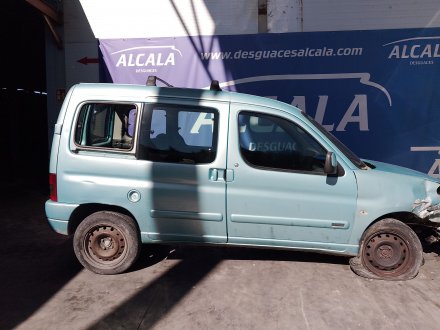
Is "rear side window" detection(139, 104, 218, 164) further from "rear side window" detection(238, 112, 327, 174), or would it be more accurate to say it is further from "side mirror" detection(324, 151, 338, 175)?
"side mirror" detection(324, 151, 338, 175)

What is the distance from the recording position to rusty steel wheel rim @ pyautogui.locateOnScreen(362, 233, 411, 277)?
4141 millimetres

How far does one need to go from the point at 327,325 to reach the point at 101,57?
6579mm

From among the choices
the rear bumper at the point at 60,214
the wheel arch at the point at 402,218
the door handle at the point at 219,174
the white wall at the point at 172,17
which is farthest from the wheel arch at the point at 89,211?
the white wall at the point at 172,17

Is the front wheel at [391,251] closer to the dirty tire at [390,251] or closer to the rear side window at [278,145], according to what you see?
the dirty tire at [390,251]

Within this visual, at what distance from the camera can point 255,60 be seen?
24.9 feet

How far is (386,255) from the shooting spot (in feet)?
13.7

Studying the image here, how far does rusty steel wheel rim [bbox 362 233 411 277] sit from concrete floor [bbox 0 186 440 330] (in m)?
0.14

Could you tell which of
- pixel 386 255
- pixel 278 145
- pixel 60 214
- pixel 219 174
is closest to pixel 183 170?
pixel 219 174

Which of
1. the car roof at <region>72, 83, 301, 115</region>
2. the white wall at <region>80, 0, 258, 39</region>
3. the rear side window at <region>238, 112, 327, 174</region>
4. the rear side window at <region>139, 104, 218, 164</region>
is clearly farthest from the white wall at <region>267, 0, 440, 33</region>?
the rear side window at <region>139, 104, 218, 164</region>

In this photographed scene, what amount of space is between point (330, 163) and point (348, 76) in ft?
13.4

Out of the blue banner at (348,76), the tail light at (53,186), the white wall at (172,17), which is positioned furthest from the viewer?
the white wall at (172,17)

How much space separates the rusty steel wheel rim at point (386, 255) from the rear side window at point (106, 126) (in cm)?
271

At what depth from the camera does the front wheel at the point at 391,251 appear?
4.11 m

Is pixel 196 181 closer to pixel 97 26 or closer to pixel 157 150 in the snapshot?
pixel 157 150
